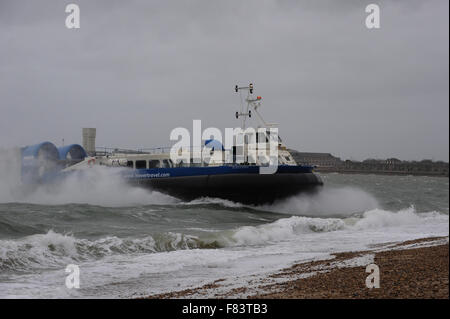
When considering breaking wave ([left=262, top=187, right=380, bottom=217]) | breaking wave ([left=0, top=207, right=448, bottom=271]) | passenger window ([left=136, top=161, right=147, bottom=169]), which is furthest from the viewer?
passenger window ([left=136, top=161, right=147, bottom=169])

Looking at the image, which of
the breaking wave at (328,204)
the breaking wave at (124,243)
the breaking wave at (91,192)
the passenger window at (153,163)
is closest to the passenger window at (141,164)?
the passenger window at (153,163)

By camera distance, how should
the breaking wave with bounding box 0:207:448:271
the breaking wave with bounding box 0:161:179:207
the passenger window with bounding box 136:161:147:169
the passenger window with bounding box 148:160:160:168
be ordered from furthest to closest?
the passenger window with bounding box 136:161:147:169 < the passenger window with bounding box 148:160:160:168 < the breaking wave with bounding box 0:161:179:207 < the breaking wave with bounding box 0:207:448:271

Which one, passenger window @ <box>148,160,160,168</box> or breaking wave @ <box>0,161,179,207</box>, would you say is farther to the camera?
passenger window @ <box>148,160,160,168</box>

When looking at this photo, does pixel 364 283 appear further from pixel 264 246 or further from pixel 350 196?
pixel 350 196

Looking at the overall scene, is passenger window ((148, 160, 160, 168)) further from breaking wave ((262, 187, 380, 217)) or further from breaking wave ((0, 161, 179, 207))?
breaking wave ((262, 187, 380, 217))

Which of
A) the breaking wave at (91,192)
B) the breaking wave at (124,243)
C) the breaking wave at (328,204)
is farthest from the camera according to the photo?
the breaking wave at (91,192)

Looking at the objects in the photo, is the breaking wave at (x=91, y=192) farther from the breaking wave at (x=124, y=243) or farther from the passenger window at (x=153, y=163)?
the breaking wave at (x=124, y=243)

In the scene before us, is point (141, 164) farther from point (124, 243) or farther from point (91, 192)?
point (124, 243)

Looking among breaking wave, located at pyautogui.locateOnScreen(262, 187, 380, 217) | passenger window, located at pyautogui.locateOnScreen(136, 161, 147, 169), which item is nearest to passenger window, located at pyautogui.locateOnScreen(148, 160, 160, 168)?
passenger window, located at pyautogui.locateOnScreen(136, 161, 147, 169)

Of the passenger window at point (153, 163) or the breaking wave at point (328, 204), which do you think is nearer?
the breaking wave at point (328, 204)

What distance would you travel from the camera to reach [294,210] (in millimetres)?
17266
